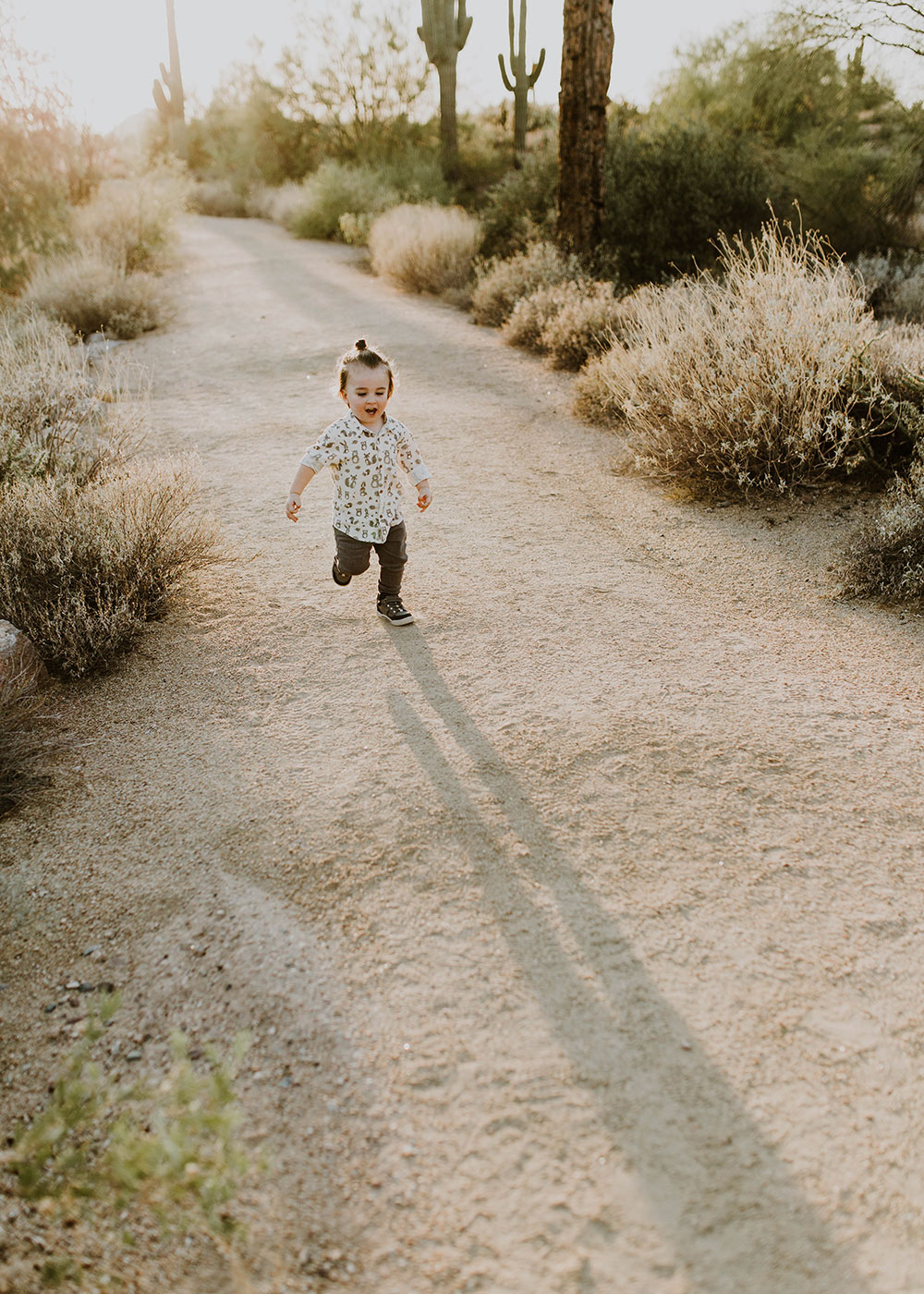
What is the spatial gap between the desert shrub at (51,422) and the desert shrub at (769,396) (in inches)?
136

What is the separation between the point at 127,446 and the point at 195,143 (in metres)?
30.4

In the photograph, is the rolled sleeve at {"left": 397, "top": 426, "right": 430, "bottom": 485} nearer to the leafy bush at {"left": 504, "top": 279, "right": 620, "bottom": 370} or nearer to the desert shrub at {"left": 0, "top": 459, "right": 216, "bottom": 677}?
the desert shrub at {"left": 0, "top": 459, "right": 216, "bottom": 677}

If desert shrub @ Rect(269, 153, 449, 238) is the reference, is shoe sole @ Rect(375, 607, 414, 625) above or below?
below

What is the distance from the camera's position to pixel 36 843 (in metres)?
2.84

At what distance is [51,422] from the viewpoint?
5.30 m

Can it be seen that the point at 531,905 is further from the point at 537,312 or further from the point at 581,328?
the point at 537,312

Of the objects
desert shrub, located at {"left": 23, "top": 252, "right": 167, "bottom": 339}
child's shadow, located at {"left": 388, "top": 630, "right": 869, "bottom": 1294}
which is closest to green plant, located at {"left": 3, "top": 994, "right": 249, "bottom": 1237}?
child's shadow, located at {"left": 388, "top": 630, "right": 869, "bottom": 1294}

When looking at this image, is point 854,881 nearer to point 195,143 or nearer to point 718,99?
point 718,99

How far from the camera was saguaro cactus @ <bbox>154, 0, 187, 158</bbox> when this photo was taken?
95.6 feet

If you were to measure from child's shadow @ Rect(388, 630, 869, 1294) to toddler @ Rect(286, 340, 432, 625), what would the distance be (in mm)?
1394

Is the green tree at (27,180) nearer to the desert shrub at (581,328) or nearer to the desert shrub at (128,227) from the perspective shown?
the desert shrub at (128,227)

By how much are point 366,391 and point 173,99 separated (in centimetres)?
3293

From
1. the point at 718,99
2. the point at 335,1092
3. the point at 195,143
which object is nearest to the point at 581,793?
the point at 335,1092

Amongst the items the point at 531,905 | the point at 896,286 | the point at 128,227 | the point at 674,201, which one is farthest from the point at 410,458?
the point at 128,227
